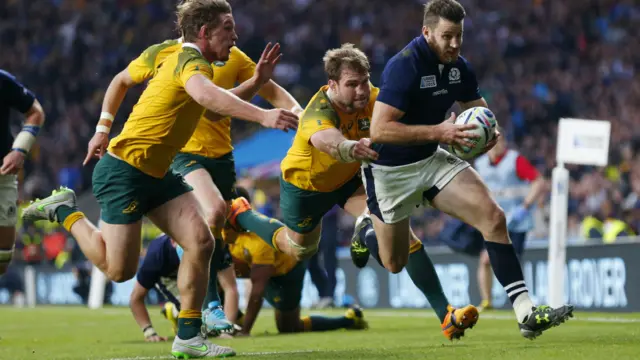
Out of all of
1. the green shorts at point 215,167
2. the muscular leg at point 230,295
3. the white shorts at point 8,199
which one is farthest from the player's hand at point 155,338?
the white shorts at point 8,199

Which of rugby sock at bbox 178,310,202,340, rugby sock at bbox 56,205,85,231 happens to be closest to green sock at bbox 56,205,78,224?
rugby sock at bbox 56,205,85,231

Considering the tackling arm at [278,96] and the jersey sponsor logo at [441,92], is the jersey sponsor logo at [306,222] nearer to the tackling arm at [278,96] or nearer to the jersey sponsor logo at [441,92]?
the tackling arm at [278,96]

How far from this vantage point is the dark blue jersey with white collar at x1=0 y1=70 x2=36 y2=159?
877 cm

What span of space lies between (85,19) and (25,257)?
10118 mm

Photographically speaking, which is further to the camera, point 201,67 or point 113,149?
point 113,149

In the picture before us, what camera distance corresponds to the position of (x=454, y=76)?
730cm

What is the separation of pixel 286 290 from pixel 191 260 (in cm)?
352

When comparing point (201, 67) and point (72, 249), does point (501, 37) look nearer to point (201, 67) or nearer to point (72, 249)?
point (72, 249)

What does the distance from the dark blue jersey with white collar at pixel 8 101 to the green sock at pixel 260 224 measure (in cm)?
218

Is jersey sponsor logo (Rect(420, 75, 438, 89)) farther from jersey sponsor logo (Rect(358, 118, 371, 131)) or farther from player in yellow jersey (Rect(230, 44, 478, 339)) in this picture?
jersey sponsor logo (Rect(358, 118, 371, 131))

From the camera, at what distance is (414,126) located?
22.5ft

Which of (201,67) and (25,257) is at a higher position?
(201,67)

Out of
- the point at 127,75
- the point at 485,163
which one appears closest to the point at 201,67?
the point at 127,75

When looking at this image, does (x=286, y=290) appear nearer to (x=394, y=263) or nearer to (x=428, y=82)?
(x=394, y=263)
